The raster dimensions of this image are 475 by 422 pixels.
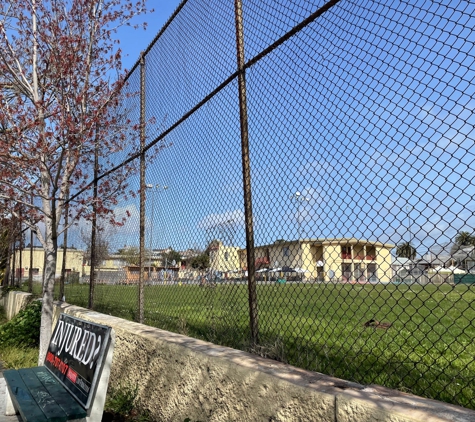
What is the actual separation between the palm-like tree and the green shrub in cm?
657

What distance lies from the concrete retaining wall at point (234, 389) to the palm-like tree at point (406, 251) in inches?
28.6

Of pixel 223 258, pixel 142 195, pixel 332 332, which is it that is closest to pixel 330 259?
pixel 332 332

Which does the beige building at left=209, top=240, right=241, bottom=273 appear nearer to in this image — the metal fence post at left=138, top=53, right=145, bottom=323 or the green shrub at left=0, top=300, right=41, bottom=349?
the metal fence post at left=138, top=53, right=145, bottom=323

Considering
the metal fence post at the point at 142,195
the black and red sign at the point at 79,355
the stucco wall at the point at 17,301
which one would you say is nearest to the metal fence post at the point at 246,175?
the black and red sign at the point at 79,355

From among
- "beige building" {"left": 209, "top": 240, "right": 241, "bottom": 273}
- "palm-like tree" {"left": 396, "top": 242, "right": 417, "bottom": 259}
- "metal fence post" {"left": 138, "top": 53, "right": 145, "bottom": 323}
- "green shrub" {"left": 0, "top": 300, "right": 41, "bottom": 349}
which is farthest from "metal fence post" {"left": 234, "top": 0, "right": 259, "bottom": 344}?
"green shrub" {"left": 0, "top": 300, "right": 41, "bottom": 349}

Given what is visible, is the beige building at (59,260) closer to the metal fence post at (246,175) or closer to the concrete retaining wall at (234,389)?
the concrete retaining wall at (234,389)

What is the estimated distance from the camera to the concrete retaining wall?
6.05ft

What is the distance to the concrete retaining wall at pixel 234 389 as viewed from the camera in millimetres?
1843

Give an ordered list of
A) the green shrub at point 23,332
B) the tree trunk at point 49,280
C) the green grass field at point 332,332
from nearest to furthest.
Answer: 1. the green grass field at point 332,332
2. the tree trunk at point 49,280
3. the green shrub at point 23,332

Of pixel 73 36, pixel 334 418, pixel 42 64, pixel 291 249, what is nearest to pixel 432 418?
pixel 334 418

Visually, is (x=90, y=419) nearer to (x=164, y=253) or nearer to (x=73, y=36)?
(x=164, y=253)

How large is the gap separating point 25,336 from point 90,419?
5274 millimetres

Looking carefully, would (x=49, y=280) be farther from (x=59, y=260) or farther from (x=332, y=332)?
(x=59, y=260)

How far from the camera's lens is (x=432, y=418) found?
1643 millimetres
